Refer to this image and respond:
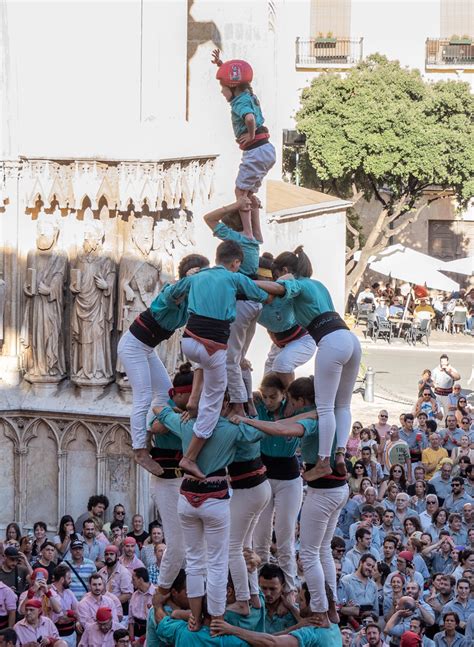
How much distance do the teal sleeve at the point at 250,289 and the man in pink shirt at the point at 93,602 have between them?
15.5ft

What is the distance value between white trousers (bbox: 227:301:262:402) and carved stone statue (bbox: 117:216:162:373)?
6.87 metres

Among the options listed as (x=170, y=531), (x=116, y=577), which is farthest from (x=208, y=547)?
(x=116, y=577)

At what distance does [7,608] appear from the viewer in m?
13.8

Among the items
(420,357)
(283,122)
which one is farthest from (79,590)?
(283,122)

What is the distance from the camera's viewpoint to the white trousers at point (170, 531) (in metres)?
10.7

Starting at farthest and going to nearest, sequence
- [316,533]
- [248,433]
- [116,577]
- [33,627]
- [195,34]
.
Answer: [195,34], [116,577], [33,627], [316,533], [248,433]

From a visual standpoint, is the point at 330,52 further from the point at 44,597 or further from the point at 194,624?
the point at 194,624

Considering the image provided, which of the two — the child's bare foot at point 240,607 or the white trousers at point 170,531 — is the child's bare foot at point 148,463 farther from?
the child's bare foot at point 240,607

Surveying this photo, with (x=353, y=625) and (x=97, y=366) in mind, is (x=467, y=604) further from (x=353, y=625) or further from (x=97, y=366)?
(x=97, y=366)

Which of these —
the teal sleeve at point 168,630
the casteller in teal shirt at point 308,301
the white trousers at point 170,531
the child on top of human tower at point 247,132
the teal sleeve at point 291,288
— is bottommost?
the teal sleeve at point 168,630

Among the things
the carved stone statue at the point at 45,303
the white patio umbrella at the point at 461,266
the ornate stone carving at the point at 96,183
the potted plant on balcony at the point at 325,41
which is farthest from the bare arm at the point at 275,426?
the potted plant on balcony at the point at 325,41

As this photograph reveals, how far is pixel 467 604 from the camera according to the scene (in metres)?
14.3

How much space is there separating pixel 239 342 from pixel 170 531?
1.45 meters

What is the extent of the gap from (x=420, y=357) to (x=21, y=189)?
1879 cm
